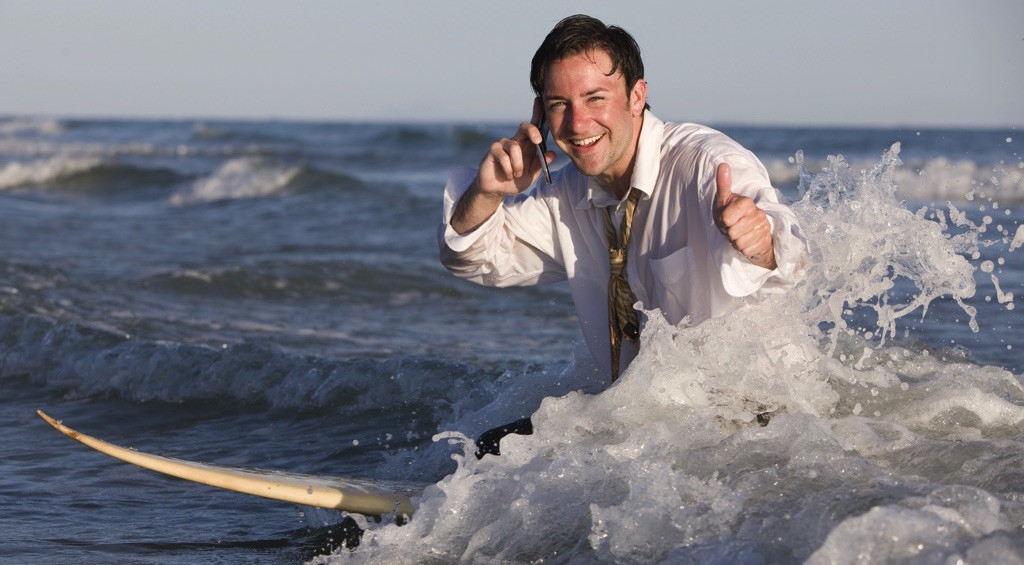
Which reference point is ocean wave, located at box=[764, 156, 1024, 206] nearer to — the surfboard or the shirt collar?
the shirt collar

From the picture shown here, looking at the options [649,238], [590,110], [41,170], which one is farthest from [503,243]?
[41,170]

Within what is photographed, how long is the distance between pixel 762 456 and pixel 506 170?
3.67ft

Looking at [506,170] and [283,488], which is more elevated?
[506,170]

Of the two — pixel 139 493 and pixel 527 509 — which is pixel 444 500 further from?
pixel 139 493

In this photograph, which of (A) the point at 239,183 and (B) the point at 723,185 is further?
(A) the point at 239,183

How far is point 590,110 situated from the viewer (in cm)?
343

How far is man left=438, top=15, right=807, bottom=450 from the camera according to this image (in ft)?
10.3

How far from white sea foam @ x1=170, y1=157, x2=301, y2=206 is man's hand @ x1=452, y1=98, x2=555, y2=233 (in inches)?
674

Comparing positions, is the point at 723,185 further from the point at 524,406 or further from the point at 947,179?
the point at 947,179

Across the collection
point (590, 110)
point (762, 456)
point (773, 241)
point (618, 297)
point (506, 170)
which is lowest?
point (762, 456)

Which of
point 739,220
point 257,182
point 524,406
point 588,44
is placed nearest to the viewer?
point 739,220

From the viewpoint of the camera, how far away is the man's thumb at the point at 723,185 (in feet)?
9.84

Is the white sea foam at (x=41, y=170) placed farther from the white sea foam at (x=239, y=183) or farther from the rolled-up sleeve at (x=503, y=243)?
the rolled-up sleeve at (x=503, y=243)

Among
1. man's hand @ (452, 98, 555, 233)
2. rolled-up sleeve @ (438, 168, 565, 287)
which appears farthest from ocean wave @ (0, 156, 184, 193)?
man's hand @ (452, 98, 555, 233)
